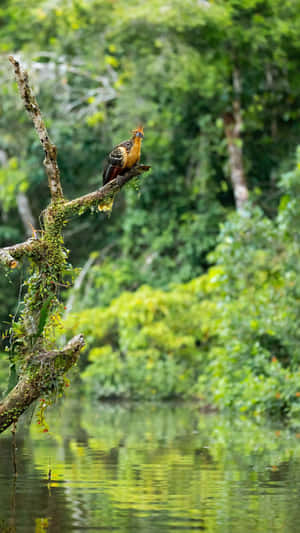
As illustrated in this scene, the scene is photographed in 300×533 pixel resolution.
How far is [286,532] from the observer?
575 centimetres

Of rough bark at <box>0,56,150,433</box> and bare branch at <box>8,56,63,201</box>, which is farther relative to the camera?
bare branch at <box>8,56,63,201</box>

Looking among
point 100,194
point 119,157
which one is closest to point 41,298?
point 100,194

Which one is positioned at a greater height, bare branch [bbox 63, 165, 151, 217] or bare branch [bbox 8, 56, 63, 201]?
bare branch [bbox 8, 56, 63, 201]

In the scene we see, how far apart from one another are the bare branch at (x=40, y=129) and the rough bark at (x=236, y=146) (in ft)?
50.2

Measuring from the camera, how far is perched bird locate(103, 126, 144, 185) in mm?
8305

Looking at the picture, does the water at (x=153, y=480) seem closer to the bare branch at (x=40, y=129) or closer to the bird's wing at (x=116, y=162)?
the bare branch at (x=40, y=129)

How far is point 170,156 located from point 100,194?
1758cm

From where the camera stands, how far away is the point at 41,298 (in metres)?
7.93

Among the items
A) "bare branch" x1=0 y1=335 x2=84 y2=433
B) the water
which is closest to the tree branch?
"bare branch" x1=0 y1=335 x2=84 y2=433

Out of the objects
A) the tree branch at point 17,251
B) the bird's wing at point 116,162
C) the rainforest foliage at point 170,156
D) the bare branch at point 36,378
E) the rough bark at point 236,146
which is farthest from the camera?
the rough bark at point 236,146

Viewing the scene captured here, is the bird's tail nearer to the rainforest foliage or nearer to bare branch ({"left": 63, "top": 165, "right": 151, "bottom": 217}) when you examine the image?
bare branch ({"left": 63, "top": 165, "right": 151, "bottom": 217})

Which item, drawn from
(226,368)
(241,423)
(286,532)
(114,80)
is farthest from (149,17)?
(286,532)

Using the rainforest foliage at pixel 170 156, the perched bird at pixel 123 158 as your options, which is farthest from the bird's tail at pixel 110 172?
the rainforest foliage at pixel 170 156

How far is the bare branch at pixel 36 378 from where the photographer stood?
757 cm
